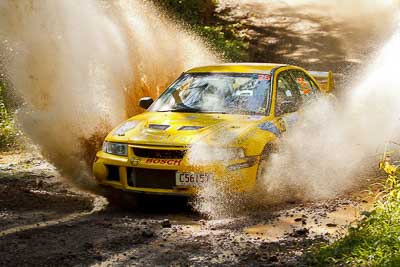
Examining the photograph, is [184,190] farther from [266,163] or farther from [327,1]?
[327,1]

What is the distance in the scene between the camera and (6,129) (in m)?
13.3

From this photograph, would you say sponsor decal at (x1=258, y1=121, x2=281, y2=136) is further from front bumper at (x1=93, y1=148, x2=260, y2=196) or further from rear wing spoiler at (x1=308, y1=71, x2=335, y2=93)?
rear wing spoiler at (x1=308, y1=71, x2=335, y2=93)

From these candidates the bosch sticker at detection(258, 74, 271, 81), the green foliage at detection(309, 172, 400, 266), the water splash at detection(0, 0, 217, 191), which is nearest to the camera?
the green foliage at detection(309, 172, 400, 266)

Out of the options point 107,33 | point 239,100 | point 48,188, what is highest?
point 107,33

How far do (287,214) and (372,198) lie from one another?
1.25 m

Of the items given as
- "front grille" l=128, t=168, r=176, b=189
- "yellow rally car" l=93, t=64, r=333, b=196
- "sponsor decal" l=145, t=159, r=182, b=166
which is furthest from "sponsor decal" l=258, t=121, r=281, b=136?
"front grille" l=128, t=168, r=176, b=189

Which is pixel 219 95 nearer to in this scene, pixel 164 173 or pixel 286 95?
pixel 286 95

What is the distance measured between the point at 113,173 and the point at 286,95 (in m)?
2.74

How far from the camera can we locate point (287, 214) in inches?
302

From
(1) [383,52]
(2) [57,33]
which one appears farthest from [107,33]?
(1) [383,52]

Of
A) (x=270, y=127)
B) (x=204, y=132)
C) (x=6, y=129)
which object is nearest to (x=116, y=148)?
(x=204, y=132)

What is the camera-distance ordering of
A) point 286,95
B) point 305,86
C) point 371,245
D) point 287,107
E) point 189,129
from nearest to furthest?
point 371,245
point 189,129
point 287,107
point 286,95
point 305,86

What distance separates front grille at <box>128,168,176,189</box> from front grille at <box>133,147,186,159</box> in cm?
18

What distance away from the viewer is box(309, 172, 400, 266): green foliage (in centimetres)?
558
